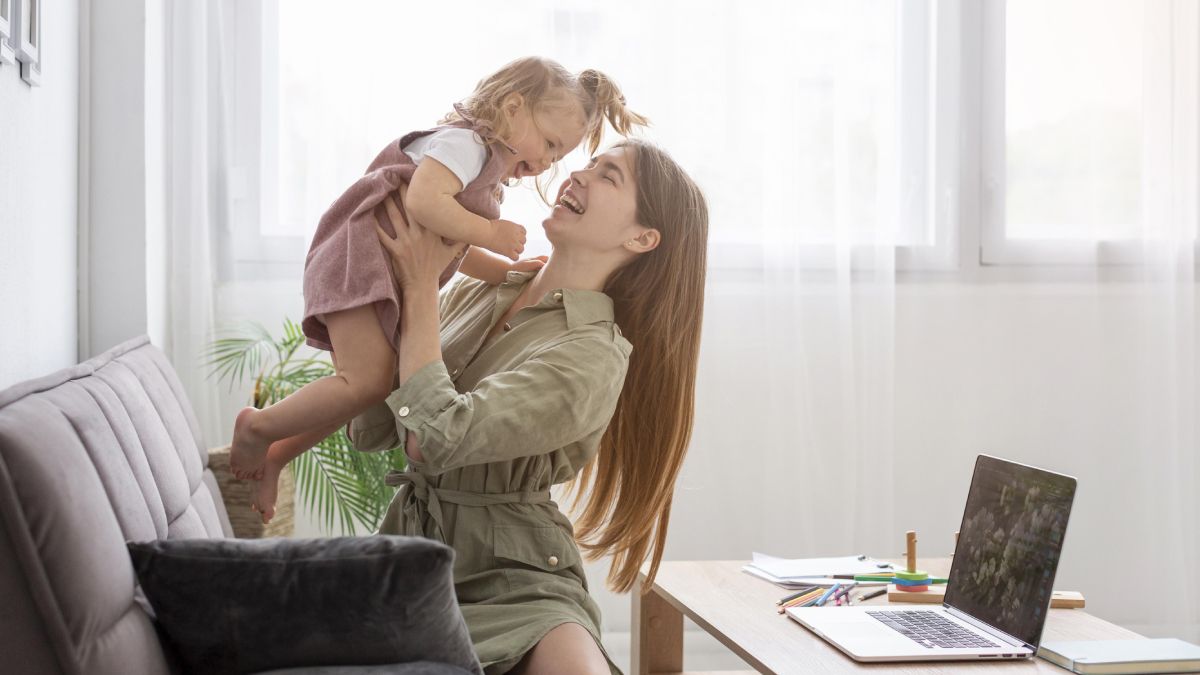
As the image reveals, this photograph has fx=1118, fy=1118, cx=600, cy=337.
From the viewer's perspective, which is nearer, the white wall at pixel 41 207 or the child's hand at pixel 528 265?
the white wall at pixel 41 207

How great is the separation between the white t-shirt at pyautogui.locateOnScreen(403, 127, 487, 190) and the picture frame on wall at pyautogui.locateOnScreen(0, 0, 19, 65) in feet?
1.94

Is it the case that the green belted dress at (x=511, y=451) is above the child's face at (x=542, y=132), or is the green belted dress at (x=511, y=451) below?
below

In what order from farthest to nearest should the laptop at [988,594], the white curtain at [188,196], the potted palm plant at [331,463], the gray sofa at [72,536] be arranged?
the white curtain at [188,196] → the potted palm plant at [331,463] → the laptop at [988,594] → the gray sofa at [72,536]

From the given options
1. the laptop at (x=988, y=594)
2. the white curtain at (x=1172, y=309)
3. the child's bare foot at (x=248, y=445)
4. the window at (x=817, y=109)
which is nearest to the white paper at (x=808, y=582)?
the laptop at (x=988, y=594)

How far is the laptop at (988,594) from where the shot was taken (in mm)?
1623

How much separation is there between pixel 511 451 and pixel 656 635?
0.83 meters

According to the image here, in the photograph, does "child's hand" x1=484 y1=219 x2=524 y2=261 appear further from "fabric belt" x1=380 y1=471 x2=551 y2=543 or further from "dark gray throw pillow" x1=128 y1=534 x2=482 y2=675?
"dark gray throw pillow" x1=128 y1=534 x2=482 y2=675

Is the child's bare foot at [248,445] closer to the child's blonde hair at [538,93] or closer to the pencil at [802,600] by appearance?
the child's blonde hair at [538,93]

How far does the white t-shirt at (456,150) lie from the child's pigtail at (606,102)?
224 mm

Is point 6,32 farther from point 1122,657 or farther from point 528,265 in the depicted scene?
point 1122,657

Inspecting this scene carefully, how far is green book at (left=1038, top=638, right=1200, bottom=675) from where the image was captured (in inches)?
61.7

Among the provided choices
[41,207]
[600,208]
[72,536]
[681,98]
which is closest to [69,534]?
[72,536]

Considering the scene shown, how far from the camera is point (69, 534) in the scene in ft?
3.45

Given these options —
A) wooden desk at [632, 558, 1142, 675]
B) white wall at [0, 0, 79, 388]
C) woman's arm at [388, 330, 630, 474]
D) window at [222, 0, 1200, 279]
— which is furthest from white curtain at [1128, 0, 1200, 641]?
white wall at [0, 0, 79, 388]
